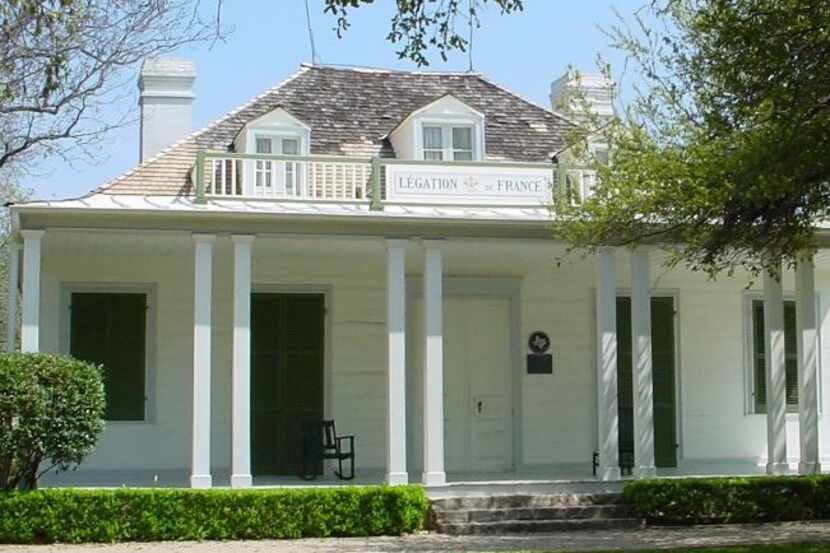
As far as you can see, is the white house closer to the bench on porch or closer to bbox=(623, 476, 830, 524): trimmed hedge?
the bench on porch

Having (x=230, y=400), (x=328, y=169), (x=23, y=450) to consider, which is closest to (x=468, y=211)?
(x=328, y=169)

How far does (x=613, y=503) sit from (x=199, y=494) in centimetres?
471

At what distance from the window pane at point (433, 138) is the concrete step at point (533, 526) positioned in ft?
23.0

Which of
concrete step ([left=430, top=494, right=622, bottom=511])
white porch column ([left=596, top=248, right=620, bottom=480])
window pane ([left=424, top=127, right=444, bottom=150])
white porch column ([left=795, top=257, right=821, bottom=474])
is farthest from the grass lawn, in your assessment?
window pane ([left=424, top=127, right=444, bottom=150])

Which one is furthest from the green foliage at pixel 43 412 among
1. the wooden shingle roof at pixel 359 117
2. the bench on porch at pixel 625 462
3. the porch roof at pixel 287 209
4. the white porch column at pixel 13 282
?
the bench on porch at pixel 625 462

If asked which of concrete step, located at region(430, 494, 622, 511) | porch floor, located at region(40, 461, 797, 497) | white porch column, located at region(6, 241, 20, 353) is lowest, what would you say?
concrete step, located at region(430, 494, 622, 511)

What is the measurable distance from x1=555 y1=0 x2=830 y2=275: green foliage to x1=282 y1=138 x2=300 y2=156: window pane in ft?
17.9

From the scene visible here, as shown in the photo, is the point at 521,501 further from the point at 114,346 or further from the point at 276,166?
the point at 114,346

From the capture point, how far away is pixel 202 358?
52.6 ft

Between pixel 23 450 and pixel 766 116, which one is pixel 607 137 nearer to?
pixel 766 116

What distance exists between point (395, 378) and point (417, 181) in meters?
2.56

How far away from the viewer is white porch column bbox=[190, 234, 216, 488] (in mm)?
15906

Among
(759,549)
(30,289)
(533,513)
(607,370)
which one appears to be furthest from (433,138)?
(759,549)

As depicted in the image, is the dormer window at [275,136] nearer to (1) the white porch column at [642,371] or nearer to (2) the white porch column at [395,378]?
(2) the white porch column at [395,378]
